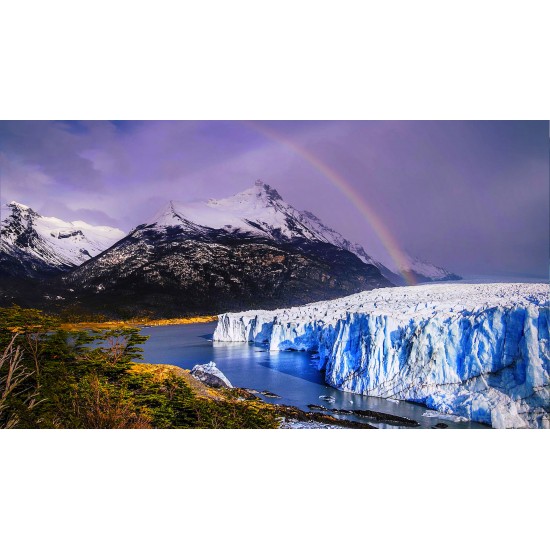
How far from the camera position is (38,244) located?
6.47 metres

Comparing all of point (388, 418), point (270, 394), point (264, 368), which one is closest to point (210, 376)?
point (270, 394)

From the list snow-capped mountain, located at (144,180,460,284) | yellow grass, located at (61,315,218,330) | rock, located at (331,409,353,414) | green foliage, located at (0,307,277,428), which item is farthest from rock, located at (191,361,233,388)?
snow-capped mountain, located at (144,180,460,284)

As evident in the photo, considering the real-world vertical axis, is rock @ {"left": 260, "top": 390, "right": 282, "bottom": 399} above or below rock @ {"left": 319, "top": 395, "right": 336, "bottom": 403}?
above

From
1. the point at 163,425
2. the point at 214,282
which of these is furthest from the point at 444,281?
the point at 163,425

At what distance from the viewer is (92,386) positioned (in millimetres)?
4477

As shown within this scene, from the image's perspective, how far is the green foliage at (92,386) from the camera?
430 centimetres

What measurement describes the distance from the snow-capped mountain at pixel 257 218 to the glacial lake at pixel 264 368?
5.42ft

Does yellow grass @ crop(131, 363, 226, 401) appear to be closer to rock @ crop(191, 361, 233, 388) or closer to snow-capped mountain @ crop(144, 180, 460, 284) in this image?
rock @ crop(191, 361, 233, 388)

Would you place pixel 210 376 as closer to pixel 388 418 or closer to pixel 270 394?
pixel 270 394

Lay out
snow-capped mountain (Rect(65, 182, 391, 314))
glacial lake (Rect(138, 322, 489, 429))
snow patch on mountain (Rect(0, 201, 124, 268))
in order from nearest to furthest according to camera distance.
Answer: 1. glacial lake (Rect(138, 322, 489, 429))
2. snow patch on mountain (Rect(0, 201, 124, 268))
3. snow-capped mountain (Rect(65, 182, 391, 314))

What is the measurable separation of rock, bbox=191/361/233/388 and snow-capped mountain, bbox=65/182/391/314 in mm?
1190

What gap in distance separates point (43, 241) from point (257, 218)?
3.23 m

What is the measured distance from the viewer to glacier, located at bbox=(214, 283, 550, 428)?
4910mm

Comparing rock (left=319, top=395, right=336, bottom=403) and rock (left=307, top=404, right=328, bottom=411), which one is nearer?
rock (left=307, top=404, right=328, bottom=411)
